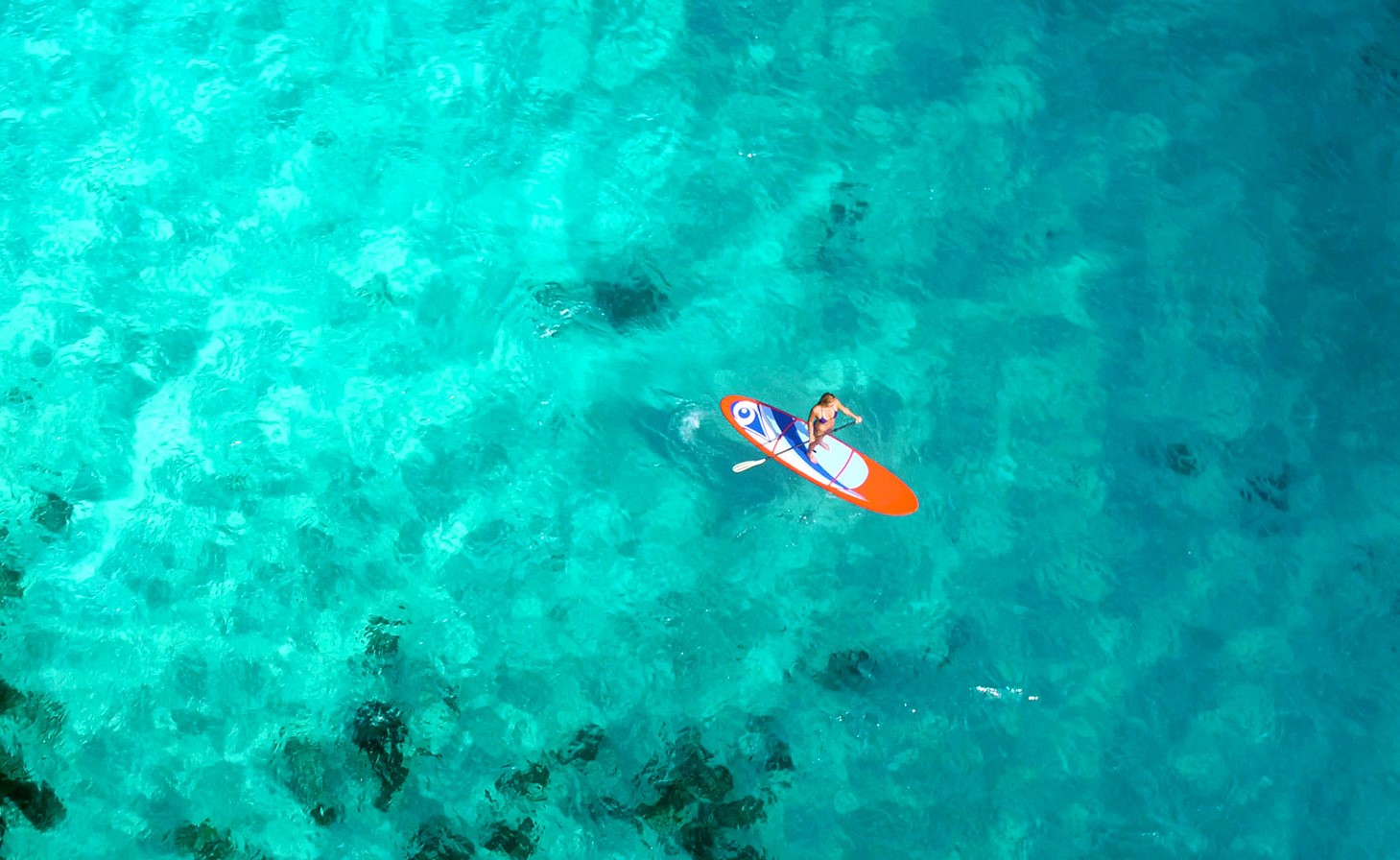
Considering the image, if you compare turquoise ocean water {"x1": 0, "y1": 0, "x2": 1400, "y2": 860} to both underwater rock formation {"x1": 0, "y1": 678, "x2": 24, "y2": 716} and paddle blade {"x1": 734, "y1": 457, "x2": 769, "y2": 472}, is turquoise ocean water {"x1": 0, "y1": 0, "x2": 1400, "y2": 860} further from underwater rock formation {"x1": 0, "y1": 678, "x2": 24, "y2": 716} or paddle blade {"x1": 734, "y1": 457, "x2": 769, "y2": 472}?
paddle blade {"x1": 734, "y1": 457, "x2": 769, "y2": 472}

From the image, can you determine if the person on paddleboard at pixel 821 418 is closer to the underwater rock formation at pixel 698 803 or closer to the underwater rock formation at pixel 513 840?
the underwater rock formation at pixel 698 803

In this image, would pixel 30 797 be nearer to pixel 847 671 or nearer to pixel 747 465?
pixel 747 465

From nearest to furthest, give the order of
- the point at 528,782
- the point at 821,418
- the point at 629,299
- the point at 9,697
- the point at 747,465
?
the point at 528,782 → the point at 9,697 → the point at 821,418 → the point at 747,465 → the point at 629,299

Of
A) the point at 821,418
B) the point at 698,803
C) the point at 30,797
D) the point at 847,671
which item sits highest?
the point at 821,418

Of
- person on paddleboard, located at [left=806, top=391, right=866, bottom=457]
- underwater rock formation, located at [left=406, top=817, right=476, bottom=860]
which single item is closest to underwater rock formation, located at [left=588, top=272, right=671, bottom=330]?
person on paddleboard, located at [left=806, top=391, right=866, bottom=457]

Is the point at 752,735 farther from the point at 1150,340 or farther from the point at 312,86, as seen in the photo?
the point at 312,86

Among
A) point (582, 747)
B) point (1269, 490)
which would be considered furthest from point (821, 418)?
point (1269, 490)

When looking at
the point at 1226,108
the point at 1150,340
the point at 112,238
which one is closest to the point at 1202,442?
the point at 1150,340

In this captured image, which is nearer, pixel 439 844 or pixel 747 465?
pixel 439 844
